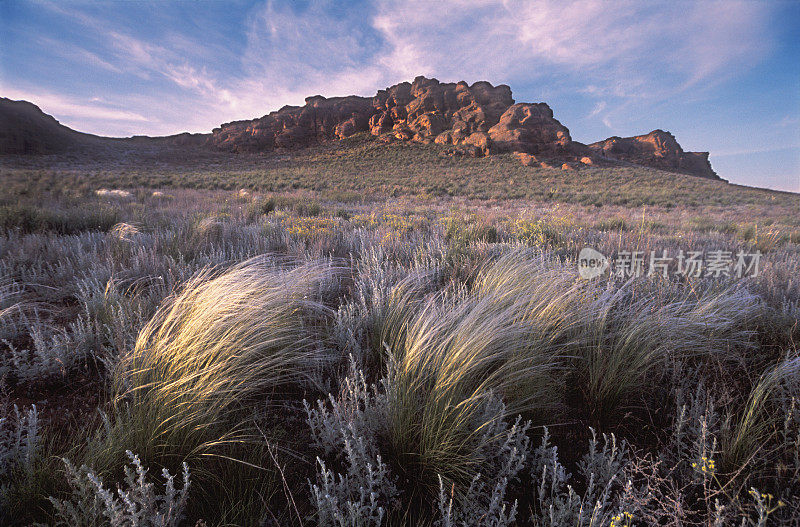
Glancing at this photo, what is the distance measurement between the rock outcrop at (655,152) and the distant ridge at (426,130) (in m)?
0.22

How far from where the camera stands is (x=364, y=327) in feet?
7.06

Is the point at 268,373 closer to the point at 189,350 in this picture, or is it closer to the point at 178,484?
the point at 189,350

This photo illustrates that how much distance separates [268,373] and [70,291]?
228 cm

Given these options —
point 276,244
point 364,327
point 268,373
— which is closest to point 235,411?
point 268,373

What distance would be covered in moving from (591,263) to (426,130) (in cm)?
5833

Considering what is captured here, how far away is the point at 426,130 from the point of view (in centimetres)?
5669

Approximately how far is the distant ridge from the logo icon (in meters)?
39.1

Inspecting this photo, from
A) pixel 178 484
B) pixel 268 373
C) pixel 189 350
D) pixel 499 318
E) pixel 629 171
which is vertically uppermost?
pixel 629 171

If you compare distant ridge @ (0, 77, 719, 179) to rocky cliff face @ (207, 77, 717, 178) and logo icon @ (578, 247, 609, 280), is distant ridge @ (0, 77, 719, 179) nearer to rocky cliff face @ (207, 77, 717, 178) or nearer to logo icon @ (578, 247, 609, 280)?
rocky cliff face @ (207, 77, 717, 178)

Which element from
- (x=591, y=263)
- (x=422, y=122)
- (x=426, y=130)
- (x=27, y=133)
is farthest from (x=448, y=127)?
(x=27, y=133)

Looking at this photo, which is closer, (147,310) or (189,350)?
(189,350)

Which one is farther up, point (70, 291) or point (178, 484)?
point (70, 291)

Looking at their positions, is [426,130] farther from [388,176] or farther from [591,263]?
[591,263]

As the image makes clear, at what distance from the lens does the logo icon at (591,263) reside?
2979 millimetres
